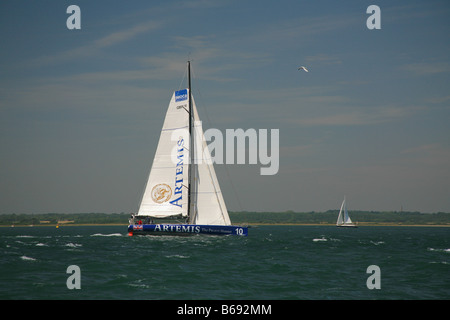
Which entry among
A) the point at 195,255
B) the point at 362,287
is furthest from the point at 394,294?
the point at 195,255

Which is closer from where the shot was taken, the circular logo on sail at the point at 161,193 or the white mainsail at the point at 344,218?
the circular logo on sail at the point at 161,193

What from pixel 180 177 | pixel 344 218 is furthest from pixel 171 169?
pixel 344 218

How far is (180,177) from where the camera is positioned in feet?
183

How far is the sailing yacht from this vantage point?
177ft

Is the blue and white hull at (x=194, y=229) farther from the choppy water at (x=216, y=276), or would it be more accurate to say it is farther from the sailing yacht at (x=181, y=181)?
the choppy water at (x=216, y=276)

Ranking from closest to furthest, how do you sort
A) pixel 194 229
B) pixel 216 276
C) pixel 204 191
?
pixel 216 276 < pixel 194 229 < pixel 204 191

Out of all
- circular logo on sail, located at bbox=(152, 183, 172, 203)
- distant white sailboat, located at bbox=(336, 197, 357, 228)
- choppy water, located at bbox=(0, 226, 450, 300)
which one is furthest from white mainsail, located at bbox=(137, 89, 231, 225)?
distant white sailboat, located at bbox=(336, 197, 357, 228)

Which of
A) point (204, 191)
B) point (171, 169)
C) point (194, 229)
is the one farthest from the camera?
point (171, 169)

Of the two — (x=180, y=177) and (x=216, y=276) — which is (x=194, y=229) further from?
(x=216, y=276)

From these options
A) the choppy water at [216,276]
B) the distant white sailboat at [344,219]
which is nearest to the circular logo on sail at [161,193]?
the choppy water at [216,276]

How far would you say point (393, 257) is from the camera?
136 feet

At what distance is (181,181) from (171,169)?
6.54ft

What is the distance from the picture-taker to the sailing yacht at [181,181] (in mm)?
54062
